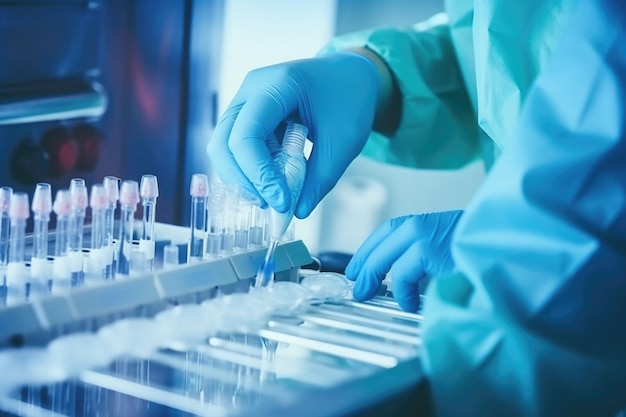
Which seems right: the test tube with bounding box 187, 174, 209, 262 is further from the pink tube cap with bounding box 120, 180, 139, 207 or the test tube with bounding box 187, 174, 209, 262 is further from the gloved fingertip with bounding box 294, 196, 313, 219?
the gloved fingertip with bounding box 294, 196, 313, 219

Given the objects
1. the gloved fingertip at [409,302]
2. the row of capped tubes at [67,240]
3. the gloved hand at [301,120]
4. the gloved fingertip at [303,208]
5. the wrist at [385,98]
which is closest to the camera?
the row of capped tubes at [67,240]

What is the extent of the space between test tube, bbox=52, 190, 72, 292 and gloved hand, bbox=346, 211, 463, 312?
48 cm

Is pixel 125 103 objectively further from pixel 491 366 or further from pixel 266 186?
pixel 491 366

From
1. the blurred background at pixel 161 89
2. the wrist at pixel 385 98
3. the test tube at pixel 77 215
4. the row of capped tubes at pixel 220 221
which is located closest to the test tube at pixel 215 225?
the row of capped tubes at pixel 220 221

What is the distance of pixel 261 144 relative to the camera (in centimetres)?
144

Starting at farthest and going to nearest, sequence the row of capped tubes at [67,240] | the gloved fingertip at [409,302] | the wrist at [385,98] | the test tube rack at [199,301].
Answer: the wrist at [385,98], the gloved fingertip at [409,302], the row of capped tubes at [67,240], the test tube rack at [199,301]

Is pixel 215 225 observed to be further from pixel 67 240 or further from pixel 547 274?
pixel 547 274

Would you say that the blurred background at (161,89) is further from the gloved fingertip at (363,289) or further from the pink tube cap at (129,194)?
the gloved fingertip at (363,289)

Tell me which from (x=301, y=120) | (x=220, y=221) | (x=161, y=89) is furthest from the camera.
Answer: (x=161, y=89)

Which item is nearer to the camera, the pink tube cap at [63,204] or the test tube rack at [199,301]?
the test tube rack at [199,301]

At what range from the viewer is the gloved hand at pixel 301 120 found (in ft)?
4.66

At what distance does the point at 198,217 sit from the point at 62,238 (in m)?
0.25

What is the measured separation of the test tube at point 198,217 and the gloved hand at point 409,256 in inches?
10.7

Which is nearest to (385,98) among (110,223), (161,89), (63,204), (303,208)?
(303,208)
